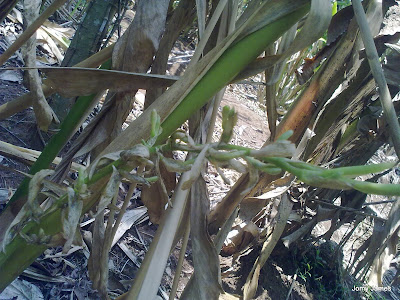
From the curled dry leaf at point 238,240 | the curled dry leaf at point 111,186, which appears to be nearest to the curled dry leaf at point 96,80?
the curled dry leaf at point 111,186

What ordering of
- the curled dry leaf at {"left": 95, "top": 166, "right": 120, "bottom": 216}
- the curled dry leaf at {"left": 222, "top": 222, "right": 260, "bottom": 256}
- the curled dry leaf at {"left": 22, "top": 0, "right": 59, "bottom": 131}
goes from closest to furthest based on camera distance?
the curled dry leaf at {"left": 95, "top": 166, "right": 120, "bottom": 216} < the curled dry leaf at {"left": 22, "top": 0, "right": 59, "bottom": 131} < the curled dry leaf at {"left": 222, "top": 222, "right": 260, "bottom": 256}

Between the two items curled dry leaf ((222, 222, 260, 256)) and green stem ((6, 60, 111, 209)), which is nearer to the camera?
green stem ((6, 60, 111, 209))

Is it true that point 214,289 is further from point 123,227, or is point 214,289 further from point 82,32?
point 82,32

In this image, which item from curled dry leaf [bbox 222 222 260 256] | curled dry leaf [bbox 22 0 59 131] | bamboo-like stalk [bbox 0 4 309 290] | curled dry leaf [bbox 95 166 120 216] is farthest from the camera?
curled dry leaf [bbox 222 222 260 256]

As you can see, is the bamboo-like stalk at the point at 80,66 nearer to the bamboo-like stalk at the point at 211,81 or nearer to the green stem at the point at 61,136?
the green stem at the point at 61,136

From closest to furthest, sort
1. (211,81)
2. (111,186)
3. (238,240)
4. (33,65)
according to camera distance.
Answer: (111,186), (211,81), (33,65), (238,240)

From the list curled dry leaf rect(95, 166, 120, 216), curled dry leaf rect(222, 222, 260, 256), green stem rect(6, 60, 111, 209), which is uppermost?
curled dry leaf rect(222, 222, 260, 256)

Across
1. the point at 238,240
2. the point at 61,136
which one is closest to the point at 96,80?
the point at 61,136

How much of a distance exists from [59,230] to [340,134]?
2.98ft

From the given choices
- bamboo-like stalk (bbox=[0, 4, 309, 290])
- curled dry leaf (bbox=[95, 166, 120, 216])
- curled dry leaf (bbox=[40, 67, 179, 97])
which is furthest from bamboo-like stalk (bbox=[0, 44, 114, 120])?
curled dry leaf (bbox=[95, 166, 120, 216])

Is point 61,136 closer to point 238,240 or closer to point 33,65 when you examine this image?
point 33,65

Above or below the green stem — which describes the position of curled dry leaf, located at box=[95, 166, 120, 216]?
below

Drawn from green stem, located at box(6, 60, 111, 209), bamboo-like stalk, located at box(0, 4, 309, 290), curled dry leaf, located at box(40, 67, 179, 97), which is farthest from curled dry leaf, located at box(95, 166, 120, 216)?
green stem, located at box(6, 60, 111, 209)

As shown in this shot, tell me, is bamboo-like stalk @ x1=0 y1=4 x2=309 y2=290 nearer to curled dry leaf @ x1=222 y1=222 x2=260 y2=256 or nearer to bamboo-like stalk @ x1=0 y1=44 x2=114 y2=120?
bamboo-like stalk @ x1=0 y1=44 x2=114 y2=120
